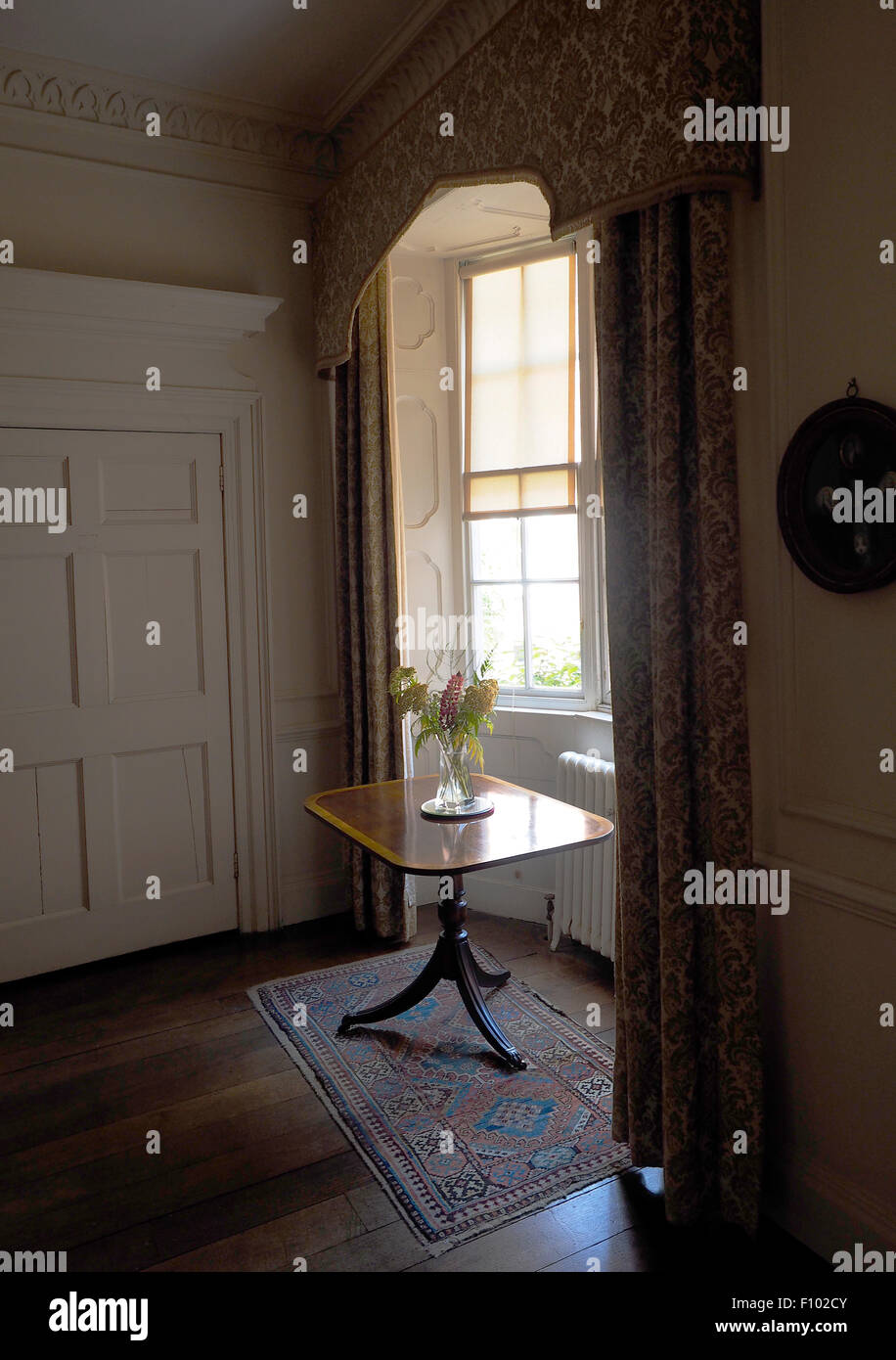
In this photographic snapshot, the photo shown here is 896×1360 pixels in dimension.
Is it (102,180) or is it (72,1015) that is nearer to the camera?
(72,1015)

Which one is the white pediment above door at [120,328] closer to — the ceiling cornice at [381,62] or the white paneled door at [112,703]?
the white paneled door at [112,703]

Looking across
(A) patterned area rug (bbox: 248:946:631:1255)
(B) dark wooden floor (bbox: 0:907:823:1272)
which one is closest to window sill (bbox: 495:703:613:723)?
(B) dark wooden floor (bbox: 0:907:823:1272)

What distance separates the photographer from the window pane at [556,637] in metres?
4.12

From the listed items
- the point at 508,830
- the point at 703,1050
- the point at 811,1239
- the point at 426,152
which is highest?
the point at 426,152

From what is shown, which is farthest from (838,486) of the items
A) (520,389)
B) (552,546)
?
(520,389)

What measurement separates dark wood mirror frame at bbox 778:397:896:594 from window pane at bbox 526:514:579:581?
6.65ft

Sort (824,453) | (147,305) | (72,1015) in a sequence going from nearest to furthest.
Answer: (824,453), (72,1015), (147,305)

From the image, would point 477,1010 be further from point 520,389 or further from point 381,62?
point 381,62

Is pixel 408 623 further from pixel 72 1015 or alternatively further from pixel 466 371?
pixel 72 1015

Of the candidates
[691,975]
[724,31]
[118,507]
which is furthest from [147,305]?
[691,975]

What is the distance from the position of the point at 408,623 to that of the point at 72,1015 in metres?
2.11

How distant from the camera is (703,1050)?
2.25 metres

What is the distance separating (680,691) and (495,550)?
2291mm

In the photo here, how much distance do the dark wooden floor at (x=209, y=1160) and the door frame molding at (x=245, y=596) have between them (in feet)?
1.72
